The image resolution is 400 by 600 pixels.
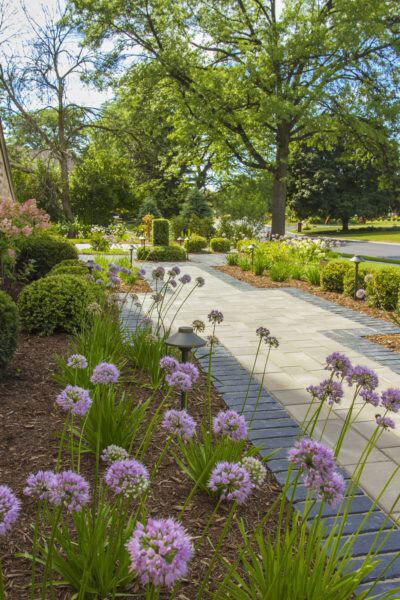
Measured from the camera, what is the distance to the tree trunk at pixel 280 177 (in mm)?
18550

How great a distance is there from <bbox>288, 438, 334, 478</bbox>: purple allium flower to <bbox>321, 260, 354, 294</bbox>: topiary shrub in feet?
26.0

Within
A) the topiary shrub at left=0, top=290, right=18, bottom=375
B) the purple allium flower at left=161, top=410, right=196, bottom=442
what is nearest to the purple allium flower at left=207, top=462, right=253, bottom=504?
the purple allium flower at left=161, top=410, right=196, bottom=442

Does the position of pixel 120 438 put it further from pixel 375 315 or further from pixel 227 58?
pixel 227 58

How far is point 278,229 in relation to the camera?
18969 millimetres

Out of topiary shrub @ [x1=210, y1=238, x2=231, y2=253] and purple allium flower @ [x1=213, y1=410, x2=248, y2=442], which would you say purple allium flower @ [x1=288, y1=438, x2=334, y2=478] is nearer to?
purple allium flower @ [x1=213, y1=410, x2=248, y2=442]

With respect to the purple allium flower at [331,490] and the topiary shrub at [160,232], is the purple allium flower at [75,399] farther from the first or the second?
the topiary shrub at [160,232]

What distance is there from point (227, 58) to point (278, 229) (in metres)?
7.06

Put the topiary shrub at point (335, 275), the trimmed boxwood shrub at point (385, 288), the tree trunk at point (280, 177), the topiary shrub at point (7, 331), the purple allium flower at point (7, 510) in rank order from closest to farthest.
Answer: the purple allium flower at point (7, 510)
the topiary shrub at point (7, 331)
the trimmed boxwood shrub at point (385, 288)
the topiary shrub at point (335, 275)
the tree trunk at point (280, 177)

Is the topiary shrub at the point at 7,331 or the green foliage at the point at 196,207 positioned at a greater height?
the green foliage at the point at 196,207

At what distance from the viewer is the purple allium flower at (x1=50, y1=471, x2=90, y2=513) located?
120 cm

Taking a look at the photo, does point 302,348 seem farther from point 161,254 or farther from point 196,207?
point 196,207

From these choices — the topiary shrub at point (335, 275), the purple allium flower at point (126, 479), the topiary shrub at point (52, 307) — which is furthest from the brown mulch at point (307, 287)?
the purple allium flower at point (126, 479)

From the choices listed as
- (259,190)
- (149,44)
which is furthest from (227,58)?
(259,190)

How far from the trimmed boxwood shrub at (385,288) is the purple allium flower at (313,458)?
6.66m
